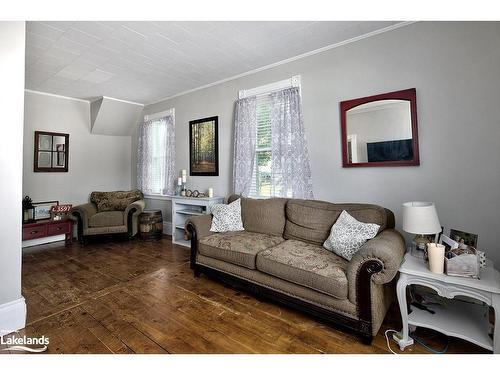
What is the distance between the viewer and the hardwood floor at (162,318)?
1.70 m

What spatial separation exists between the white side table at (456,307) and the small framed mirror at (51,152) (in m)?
5.67

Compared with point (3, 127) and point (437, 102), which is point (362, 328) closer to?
point (437, 102)

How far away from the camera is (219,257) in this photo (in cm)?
263

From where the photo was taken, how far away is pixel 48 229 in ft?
13.6

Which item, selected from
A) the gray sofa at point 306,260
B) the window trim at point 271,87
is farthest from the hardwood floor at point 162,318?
the window trim at point 271,87

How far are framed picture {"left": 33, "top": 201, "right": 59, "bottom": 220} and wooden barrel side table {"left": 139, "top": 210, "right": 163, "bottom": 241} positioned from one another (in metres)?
1.63

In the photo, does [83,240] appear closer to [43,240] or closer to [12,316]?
[43,240]

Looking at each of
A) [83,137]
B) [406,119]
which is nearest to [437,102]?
[406,119]

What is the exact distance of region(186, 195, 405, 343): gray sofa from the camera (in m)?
1.75

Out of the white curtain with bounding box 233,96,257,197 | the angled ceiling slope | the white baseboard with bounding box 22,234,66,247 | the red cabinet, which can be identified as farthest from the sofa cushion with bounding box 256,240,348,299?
the angled ceiling slope

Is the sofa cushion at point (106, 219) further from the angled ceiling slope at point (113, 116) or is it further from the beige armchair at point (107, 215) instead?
the angled ceiling slope at point (113, 116)

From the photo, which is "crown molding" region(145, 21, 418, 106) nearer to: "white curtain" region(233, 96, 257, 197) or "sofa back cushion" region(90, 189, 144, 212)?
"white curtain" region(233, 96, 257, 197)

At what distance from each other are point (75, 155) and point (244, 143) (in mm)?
3655

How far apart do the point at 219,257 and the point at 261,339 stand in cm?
101
